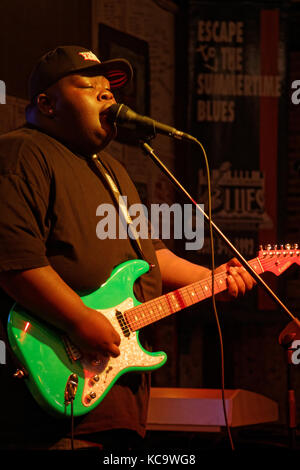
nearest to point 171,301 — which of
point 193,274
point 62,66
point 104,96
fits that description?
point 193,274

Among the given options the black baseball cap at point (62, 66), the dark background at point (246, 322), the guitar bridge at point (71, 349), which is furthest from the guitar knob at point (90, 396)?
the dark background at point (246, 322)

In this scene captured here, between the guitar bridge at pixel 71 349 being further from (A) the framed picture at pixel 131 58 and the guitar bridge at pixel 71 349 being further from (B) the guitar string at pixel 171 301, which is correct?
(A) the framed picture at pixel 131 58

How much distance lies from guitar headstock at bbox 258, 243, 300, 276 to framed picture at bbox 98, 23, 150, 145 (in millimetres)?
1633

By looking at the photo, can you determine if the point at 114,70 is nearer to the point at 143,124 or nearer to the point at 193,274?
the point at 143,124

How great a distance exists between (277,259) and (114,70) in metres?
1.01

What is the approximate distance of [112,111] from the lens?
215 cm

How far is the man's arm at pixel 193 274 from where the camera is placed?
247cm

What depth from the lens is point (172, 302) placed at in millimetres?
2371

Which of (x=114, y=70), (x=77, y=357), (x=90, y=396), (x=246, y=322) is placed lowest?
(x=246, y=322)

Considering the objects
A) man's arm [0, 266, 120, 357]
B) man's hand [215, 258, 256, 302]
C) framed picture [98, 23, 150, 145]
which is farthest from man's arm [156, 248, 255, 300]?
framed picture [98, 23, 150, 145]

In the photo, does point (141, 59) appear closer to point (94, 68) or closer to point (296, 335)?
point (94, 68)

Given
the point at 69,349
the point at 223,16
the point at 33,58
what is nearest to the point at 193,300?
the point at 69,349

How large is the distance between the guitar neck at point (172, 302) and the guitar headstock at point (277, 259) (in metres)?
0.03

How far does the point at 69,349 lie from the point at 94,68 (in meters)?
0.98
